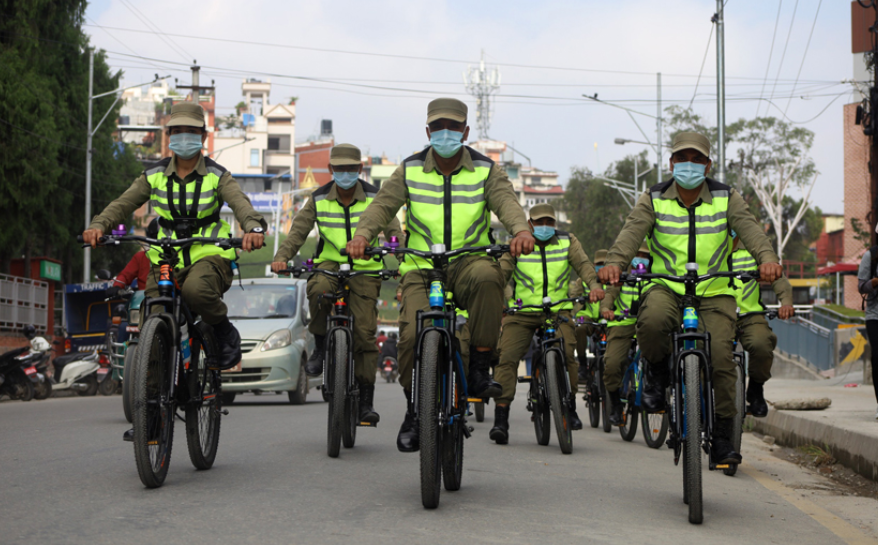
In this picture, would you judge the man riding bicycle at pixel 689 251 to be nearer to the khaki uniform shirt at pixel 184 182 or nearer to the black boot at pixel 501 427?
the khaki uniform shirt at pixel 184 182

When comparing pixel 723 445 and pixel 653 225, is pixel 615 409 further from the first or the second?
pixel 723 445

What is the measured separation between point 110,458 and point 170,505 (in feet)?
6.96

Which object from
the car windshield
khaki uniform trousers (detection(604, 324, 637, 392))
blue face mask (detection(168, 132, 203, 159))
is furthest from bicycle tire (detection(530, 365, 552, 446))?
the car windshield

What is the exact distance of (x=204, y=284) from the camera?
260 inches

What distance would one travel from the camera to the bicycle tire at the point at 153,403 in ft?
18.8

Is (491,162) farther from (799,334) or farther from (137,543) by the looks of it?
(799,334)

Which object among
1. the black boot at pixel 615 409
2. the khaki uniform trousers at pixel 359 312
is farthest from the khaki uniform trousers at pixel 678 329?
the black boot at pixel 615 409

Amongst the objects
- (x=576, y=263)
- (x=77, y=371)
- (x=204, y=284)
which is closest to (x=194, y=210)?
(x=204, y=284)

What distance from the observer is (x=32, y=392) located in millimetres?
18266

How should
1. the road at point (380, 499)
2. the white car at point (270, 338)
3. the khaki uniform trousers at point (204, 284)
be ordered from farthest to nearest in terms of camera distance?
1. the white car at point (270, 338)
2. the khaki uniform trousers at point (204, 284)
3. the road at point (380, 499)

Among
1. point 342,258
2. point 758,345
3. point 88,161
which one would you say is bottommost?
point 758,345

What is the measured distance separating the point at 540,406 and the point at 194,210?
411 centimetres

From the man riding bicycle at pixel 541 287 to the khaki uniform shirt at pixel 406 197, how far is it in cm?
332

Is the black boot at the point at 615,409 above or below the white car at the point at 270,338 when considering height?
below
